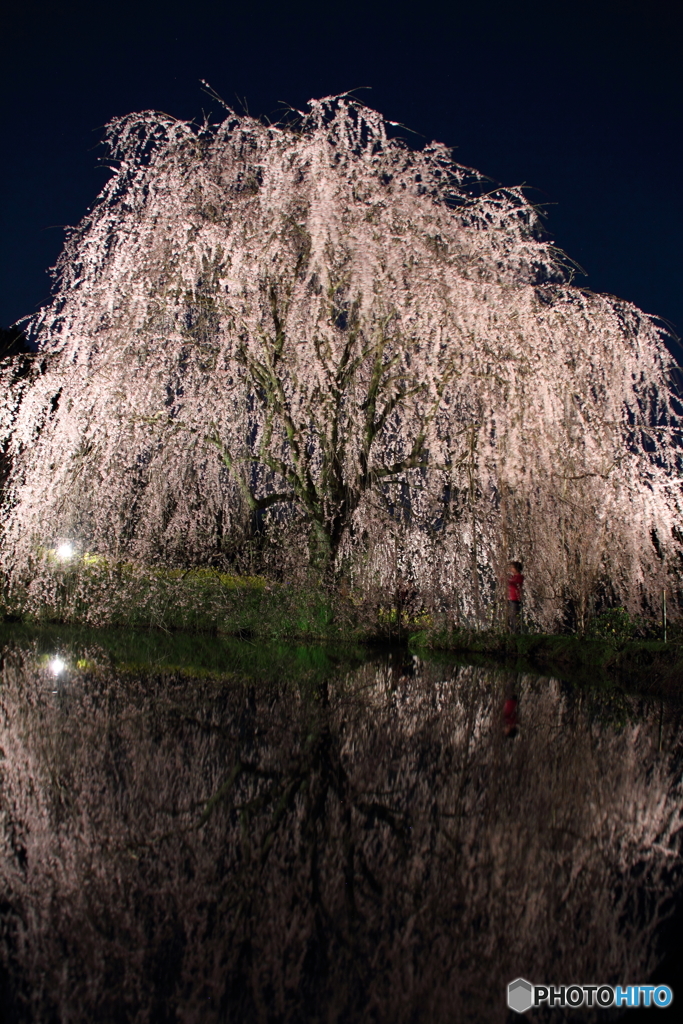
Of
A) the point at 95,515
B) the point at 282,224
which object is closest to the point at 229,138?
the point at 282,224

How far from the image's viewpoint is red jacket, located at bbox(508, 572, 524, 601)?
27.1 ft

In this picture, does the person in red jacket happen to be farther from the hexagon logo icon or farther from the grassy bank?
the hexagon logo icon


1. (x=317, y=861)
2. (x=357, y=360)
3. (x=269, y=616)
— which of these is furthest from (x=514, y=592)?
(x=317, y=861)

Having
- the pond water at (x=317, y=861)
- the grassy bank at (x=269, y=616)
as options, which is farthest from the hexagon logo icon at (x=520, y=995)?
the grassy bank at (x=269, y=616)

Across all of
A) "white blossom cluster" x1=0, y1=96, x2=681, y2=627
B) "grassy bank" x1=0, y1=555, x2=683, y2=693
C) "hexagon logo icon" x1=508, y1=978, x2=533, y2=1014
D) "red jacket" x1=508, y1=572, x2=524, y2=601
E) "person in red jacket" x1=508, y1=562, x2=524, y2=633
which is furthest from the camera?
"grassy bank" x1=0, y1=555, x2=683, y2=693

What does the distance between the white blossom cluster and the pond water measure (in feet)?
10.8

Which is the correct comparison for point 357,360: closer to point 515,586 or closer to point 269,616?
point 515,586

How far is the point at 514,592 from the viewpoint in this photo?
27.7ft

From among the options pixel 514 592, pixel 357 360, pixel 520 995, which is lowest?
pixel 520 995

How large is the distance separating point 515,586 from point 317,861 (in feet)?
21.7

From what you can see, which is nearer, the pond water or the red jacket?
the pond water

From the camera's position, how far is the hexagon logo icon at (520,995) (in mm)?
1460

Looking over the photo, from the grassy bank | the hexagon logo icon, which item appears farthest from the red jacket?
the hexagon logo icon

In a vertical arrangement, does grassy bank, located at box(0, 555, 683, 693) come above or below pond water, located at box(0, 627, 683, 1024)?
above
